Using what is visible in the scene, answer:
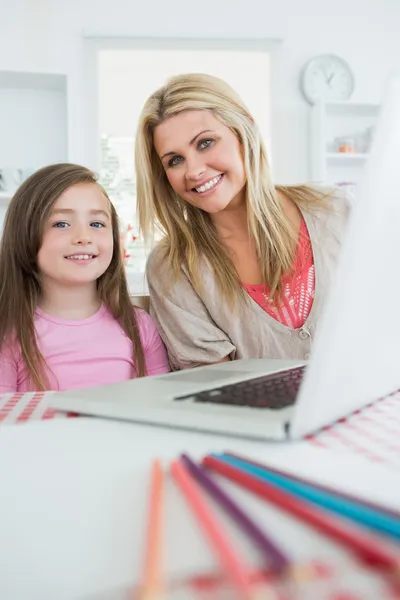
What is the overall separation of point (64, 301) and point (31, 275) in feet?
0.33

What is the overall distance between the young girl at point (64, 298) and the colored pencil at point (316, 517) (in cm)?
94

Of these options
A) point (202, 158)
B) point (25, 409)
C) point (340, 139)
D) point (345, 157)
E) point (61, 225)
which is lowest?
point (25, 409)

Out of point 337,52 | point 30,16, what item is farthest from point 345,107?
point 30,16

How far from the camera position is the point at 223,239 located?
1.41 m

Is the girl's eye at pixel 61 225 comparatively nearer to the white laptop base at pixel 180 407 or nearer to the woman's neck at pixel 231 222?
the woman's neck at pixel 231 222

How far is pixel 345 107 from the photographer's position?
370cm

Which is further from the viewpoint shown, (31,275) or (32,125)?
(32,125)

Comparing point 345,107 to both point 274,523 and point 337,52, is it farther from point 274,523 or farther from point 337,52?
point 274,523

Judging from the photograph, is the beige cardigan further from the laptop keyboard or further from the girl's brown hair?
the laptop keyboard

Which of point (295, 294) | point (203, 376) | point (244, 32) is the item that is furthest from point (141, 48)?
point (203, 376)

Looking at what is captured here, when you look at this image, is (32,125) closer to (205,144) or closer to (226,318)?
(205,144)

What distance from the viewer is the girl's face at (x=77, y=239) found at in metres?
1.28

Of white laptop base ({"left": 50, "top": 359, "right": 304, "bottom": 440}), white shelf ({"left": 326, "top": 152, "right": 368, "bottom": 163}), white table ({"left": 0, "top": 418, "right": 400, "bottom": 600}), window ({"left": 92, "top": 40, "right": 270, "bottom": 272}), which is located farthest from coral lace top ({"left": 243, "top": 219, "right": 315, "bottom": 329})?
white shelf ({"left": 326, "top": 152, "right": 368, "bottom": 163})

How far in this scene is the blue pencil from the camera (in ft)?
0.78
